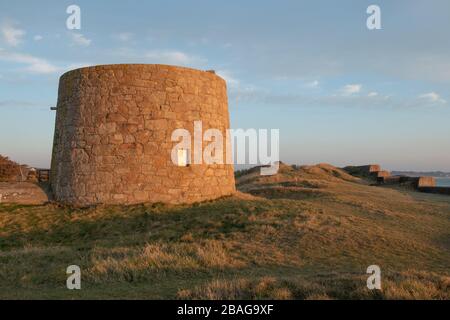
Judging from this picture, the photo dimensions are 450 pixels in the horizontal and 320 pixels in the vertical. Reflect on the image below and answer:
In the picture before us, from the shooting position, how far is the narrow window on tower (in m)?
12.8

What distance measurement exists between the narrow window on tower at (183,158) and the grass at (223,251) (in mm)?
1339

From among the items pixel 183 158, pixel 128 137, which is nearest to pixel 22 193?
pixel 128 137

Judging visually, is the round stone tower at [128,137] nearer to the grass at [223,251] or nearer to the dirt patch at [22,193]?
the dirt patch at [22,193]

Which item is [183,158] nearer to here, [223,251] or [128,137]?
[128,137]

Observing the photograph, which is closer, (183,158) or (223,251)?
(223,251)

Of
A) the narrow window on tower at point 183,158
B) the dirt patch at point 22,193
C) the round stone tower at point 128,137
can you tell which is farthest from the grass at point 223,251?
the narrow window on tower at point 183,158

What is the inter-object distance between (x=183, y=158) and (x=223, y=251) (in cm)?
547

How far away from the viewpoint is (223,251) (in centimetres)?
789

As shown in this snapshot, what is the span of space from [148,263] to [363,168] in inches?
1226

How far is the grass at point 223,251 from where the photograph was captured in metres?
5.56

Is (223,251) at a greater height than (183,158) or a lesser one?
lesser

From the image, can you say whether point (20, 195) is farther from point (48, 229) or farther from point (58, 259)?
point (58, 259)

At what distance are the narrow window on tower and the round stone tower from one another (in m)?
0.03
